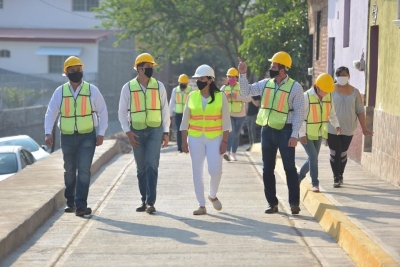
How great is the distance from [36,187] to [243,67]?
381 cm

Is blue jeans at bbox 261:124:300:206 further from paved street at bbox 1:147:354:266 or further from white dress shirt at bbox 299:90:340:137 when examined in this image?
white dress shirt at bbox 299:90:340:137

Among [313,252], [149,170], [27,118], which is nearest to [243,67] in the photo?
[149,170]

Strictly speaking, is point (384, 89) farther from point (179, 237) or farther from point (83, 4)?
point (83, 4)

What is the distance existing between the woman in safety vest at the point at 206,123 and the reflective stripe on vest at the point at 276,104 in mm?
480

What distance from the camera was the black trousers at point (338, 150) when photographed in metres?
13.4

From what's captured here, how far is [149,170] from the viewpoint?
1162 centimetres

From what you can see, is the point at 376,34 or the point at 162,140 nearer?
the point at 162,140

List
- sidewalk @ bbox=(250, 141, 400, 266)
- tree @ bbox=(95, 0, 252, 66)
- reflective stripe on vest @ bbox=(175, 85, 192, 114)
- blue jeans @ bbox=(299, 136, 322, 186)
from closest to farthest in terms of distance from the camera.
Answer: sidewalk @ bbox=(250, 141, 400, 266) → blue jeans @ bbox=(299, 136, 322, 186) → reflective stripe on vest @ bbox=(175, 85, 192, 114) → tree @ bbox=(95, 0, 252, 66)

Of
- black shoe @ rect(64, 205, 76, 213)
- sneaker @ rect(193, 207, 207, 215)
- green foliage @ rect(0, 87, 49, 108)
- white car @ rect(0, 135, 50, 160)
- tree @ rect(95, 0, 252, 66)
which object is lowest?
white car @ rect(0, 135, 50, 160)

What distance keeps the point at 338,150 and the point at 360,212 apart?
259 centimetres

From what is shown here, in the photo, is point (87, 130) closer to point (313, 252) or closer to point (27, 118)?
point (313, 252)

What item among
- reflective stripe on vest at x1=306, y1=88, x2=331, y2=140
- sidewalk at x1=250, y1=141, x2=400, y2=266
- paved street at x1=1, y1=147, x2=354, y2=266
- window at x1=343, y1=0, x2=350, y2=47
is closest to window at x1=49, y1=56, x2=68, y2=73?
window at x1=343, y1=0, x2=350, y2=47

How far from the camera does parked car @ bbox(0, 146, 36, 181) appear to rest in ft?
62.2

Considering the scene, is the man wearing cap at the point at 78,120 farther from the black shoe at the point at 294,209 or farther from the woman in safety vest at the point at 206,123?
the black shoe at the point at 294,209
